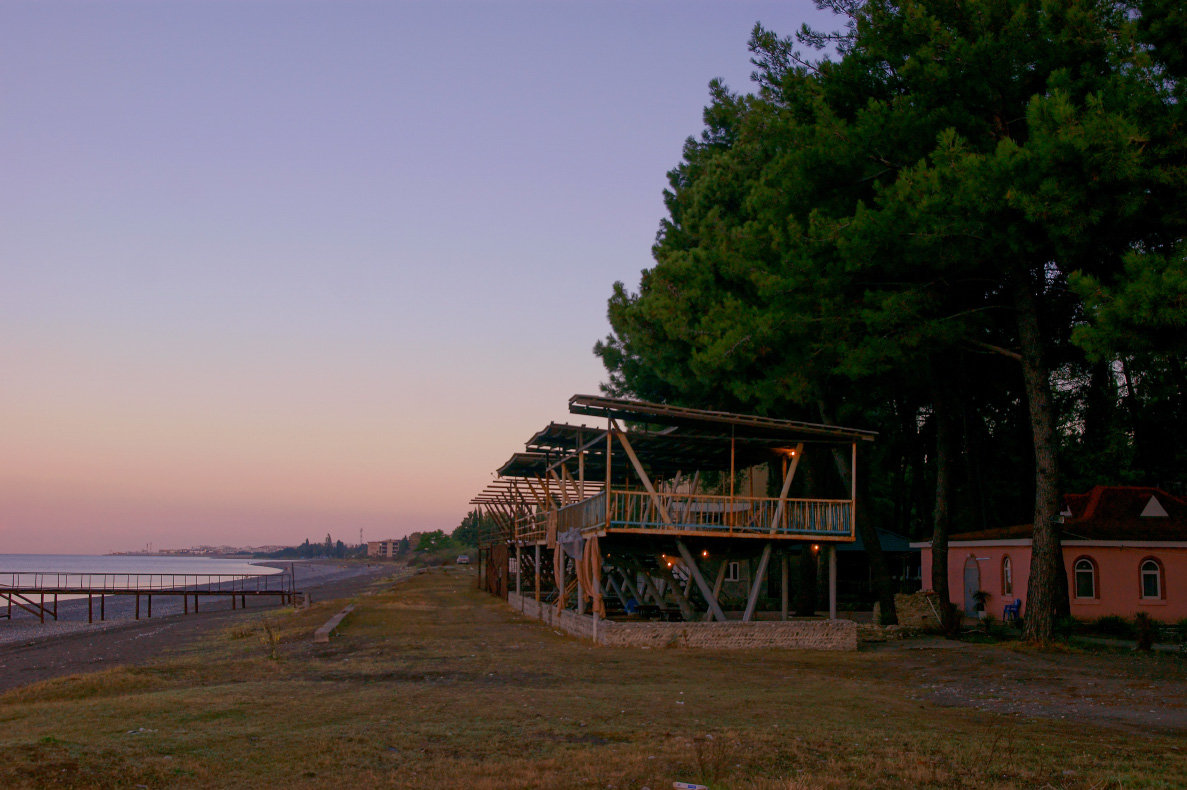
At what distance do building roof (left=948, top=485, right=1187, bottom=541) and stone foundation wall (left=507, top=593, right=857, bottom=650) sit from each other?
388 inches

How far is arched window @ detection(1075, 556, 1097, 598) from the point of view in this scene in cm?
2542

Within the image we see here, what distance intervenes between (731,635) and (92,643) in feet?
75.4

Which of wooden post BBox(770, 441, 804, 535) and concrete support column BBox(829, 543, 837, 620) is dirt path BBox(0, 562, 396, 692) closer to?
wooden post BBox(770, 441, 804, 535)

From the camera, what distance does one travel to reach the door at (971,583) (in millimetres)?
28328

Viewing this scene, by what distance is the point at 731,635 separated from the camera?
1867 cm

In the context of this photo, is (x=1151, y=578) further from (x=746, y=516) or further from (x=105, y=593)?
(x=105, y=593)

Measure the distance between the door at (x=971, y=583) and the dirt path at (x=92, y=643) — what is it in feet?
75.4

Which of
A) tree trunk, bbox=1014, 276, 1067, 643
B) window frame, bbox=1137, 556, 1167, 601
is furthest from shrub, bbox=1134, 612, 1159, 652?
window frame, bbox=1137, 556, 1167, 601

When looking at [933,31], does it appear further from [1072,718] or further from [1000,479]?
[1000,479]

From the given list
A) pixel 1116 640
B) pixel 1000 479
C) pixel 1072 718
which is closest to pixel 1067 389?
pixel 1000 479

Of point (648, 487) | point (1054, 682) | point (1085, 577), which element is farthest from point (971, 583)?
point (1054, 682)

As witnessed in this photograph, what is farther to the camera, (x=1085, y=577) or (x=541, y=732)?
(x=1085, y=577)

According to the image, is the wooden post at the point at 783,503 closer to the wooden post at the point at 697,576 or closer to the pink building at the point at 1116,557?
the wooden post at the point at 697,576

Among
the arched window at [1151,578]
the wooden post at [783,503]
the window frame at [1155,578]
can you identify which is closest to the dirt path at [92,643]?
the wooden post at [783,503]
